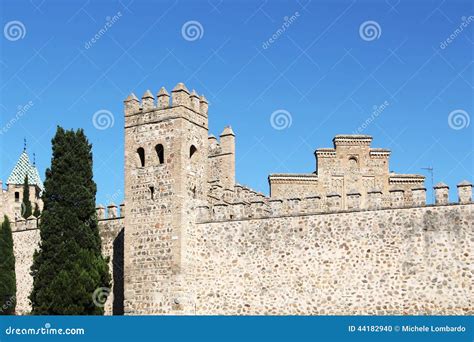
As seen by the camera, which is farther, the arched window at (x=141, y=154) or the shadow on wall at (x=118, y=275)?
the shadow on wall at (x=118, y=275)

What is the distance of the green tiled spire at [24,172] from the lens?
5781cm

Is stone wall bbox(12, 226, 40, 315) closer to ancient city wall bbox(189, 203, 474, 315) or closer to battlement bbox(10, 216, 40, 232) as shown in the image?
battlement bbox(10, 216, 40, 232)

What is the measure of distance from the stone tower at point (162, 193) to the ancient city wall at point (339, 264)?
32.7 inches

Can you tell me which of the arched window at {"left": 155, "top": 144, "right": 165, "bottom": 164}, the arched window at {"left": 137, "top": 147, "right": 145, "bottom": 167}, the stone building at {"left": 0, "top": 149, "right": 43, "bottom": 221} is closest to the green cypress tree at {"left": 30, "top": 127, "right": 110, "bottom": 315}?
the arched window at {"left": 137, "top": 147, "right": 145, "bottom": 167}

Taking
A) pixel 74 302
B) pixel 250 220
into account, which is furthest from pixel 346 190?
pixel 74 302

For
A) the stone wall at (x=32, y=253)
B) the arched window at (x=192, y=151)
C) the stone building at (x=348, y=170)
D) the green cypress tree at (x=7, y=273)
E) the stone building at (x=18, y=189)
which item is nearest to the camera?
the arched window at (x=192, y=151)

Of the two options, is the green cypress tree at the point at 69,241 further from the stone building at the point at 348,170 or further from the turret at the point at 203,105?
the stone building at the point at 348,170

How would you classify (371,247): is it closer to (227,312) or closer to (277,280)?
(277,280)

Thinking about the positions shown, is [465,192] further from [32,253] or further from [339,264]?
[32,253]

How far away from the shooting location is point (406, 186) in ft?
125

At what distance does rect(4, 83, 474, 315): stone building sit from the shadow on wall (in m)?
0.05

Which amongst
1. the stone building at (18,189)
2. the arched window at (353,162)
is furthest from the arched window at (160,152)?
the stone building at (18,189)

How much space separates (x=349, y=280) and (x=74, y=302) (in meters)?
9.21

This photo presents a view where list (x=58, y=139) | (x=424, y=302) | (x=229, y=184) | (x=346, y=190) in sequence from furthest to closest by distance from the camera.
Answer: (x=346, y=190), (x=229, y=184), (x=58, y=139), (x=424, y=302)
